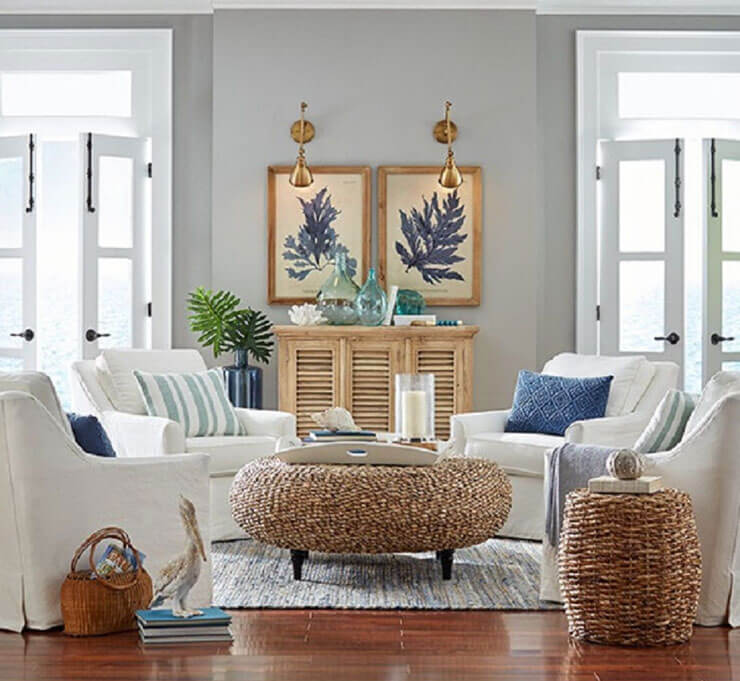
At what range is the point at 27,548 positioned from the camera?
371cm

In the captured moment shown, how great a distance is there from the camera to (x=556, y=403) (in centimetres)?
565

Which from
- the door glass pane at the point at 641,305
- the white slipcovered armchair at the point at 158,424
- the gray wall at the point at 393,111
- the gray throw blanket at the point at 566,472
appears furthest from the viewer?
the door glass pane at the point at 641,305

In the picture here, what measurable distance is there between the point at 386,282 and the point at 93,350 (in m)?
1.76

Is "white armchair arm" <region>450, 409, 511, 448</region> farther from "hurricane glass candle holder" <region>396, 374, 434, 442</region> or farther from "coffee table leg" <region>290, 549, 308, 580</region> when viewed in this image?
"coffee table leg" <region>290, 549, 308, 580</region>

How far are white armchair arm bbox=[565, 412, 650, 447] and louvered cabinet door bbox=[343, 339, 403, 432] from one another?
4.88 ft

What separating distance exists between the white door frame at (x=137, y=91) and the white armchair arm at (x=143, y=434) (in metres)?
1.91

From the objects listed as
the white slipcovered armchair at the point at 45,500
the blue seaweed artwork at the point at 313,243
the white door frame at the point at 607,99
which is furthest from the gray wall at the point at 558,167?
the white slipcovered armchair at the point at 45,500

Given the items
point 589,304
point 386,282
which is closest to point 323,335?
point 386,282

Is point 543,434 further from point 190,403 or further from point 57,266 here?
point 57,266

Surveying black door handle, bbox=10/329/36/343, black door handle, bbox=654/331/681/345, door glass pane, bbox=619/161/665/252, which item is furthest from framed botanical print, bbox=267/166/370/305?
black door handle, bbox=654/331/681/345

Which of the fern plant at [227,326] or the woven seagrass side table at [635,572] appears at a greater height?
the fern plant at [227,326]

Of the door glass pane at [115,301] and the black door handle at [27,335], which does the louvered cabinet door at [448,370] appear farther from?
the black door handle at [27,335]

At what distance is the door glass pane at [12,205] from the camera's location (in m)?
7.19

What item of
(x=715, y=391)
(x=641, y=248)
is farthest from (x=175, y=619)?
(x=641, y=248)
